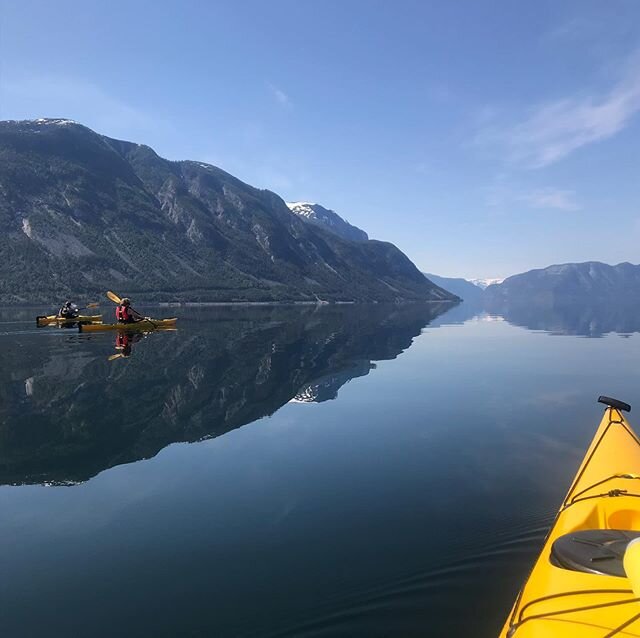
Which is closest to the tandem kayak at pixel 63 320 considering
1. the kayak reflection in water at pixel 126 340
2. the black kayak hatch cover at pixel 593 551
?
the kayak reflection in water at pixel 126 340

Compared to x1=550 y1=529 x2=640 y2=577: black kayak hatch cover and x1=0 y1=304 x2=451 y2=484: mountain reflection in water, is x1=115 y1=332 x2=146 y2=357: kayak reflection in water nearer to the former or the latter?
x1=0 y1=304 x2=451 y2=484: mountain reflection in water

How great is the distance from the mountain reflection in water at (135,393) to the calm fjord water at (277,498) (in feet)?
0.49

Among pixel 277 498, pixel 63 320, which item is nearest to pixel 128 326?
pixel 63 320

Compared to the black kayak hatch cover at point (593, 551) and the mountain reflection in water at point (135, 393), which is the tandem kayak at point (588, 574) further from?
the mountain reflection in water at point (135, 393)

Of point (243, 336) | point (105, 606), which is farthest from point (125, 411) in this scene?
point (243, 336)

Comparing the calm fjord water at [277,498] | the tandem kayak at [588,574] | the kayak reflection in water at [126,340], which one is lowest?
the kayak reflection in water at [126,340]

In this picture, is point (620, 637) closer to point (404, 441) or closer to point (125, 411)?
point (404, 441)

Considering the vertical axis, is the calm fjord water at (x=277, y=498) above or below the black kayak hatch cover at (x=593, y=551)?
below

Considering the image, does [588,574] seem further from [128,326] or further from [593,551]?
[128,326]

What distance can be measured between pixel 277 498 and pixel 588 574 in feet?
27.7

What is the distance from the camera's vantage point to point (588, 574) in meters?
6.09

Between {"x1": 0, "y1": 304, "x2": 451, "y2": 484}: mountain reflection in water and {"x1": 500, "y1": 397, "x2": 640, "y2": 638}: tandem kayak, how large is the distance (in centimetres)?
1360

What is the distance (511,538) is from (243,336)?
50.6m

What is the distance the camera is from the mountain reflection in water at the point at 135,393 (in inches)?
669
